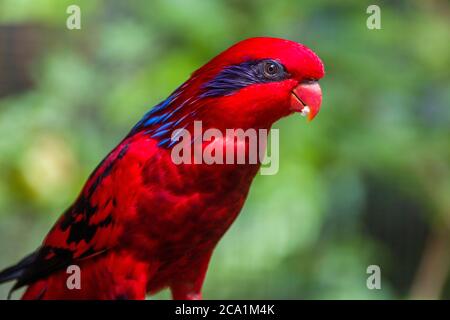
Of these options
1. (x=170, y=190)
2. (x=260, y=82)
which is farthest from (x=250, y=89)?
(x=170, y=190)

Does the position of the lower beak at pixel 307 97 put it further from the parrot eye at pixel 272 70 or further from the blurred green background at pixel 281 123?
the blurred green background at pixel 281 123

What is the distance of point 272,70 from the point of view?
2.90 ft

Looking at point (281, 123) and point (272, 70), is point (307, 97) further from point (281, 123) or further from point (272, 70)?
point (281, 123)

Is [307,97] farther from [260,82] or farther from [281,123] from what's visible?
[281,123]

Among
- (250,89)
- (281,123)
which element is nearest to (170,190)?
(250,89)

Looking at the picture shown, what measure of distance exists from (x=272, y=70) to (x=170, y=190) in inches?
8.7

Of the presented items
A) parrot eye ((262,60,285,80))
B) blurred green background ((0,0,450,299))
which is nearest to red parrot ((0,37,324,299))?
parrot eye ((262,60,285,80))

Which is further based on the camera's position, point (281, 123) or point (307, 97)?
point (281, 123)

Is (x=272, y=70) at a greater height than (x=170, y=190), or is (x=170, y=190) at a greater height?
(x=272, y=70)

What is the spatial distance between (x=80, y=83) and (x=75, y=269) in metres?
0.80

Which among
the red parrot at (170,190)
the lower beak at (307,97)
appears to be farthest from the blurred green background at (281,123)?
the lower beak at (307,97)

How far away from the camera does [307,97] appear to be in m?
0.91

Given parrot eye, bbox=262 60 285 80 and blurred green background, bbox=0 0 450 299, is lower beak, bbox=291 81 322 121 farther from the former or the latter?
blurred green background, bbox=0 0 450 299

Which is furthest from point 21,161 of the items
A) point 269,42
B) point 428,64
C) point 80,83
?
point 428,64
